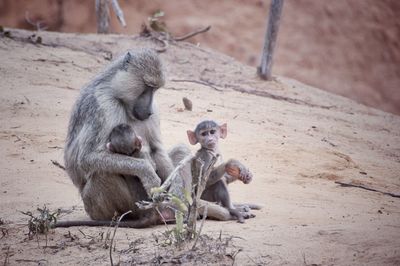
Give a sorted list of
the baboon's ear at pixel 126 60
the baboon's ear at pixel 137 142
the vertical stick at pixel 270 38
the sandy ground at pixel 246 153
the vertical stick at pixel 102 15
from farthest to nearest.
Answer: the vertical stick at pixel 102 15 → the vertical stick at pixel 270 38 → the baboon's ear at pixel 126 60 → the baboon's ear at pixel 137 142 → the sandy ground at pixel 246 153

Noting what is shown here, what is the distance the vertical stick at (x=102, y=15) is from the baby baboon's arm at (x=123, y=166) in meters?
9.62

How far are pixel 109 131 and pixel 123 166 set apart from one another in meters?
0.34

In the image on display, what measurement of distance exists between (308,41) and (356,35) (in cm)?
144

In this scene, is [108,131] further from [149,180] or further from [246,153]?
[246,153]

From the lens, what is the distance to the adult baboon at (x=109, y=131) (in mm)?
5457

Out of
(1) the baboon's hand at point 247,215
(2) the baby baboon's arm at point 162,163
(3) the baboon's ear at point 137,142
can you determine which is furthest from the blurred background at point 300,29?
(3) the baboon's ear at point 137,142

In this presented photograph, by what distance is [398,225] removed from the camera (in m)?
4.96

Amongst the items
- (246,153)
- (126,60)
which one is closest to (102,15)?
(246,153)

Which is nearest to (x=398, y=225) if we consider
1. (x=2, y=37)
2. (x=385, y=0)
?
(x=2, y=37)

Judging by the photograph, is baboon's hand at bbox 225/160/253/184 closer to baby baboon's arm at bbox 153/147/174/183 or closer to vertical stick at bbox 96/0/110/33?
baby baboon's arm at bbox 153/147/174/183

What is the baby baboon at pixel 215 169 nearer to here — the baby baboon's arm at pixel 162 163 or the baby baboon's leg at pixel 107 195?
the baby baboon's arm at pixel 162 163

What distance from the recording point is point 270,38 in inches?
521

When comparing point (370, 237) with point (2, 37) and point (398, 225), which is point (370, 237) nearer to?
point (398, 225)

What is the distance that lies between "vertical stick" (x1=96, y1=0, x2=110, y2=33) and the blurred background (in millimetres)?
3243
